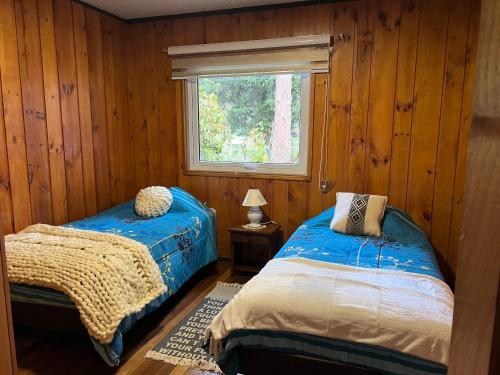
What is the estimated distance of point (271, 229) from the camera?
3.14 metres

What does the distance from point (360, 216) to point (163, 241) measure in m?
1.42

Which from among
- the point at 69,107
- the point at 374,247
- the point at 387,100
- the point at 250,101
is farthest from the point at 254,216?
the point at 69,107

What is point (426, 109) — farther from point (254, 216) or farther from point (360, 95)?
point (254, 216)

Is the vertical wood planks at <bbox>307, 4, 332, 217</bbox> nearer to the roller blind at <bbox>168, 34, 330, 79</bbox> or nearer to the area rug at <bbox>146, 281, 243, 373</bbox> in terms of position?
the roller blind at <bbox>168, 34, 330, 79</bbox>

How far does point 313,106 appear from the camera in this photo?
3.13 m

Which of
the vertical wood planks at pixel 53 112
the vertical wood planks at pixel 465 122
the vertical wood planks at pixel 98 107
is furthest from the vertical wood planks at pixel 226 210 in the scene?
the vertical wood planks at pixel 465 122

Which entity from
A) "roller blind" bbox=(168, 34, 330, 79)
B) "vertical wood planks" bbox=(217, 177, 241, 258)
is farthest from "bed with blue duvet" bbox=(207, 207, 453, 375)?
"roller blind" bbox=(168, 34, 330, 79)

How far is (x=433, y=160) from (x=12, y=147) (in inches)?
124

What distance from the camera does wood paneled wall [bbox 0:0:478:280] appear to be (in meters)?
2.68

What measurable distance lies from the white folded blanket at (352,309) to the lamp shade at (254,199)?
4.34ft

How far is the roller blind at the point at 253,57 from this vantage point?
119 inches

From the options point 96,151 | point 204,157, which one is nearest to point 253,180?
point 204,157

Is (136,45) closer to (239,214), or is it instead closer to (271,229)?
(239,214)

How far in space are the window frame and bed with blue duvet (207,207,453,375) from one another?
140 cm
